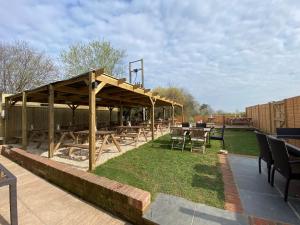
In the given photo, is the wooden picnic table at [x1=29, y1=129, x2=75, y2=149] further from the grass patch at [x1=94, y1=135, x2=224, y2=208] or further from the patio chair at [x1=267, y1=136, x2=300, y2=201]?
the patio chair at [x1=267, y1=136, x2=300, y2=201]

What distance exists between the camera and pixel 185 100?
28594 mm

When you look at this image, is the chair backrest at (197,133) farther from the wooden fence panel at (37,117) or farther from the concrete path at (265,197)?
the wooden fence panel at (37,117)

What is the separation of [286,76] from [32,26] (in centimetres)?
2109

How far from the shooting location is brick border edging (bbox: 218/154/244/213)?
2.80 metres

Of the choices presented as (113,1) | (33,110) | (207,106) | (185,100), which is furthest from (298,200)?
(207,106)

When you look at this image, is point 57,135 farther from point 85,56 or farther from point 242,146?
point 85,56

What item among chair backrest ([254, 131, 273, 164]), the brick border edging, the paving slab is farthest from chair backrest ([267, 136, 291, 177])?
the paving slab

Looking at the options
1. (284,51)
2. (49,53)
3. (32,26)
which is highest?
(49,53)

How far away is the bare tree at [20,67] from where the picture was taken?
57.9 ft

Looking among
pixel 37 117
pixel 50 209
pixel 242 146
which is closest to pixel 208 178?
pixel 50 209

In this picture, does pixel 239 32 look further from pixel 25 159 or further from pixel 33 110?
pixel 33 110

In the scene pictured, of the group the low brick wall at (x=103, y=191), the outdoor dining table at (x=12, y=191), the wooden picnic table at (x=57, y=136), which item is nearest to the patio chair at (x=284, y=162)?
the low brick wall at (x=103, y=191)

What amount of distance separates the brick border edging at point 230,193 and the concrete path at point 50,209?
66.2 inches

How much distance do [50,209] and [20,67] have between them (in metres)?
19.7
